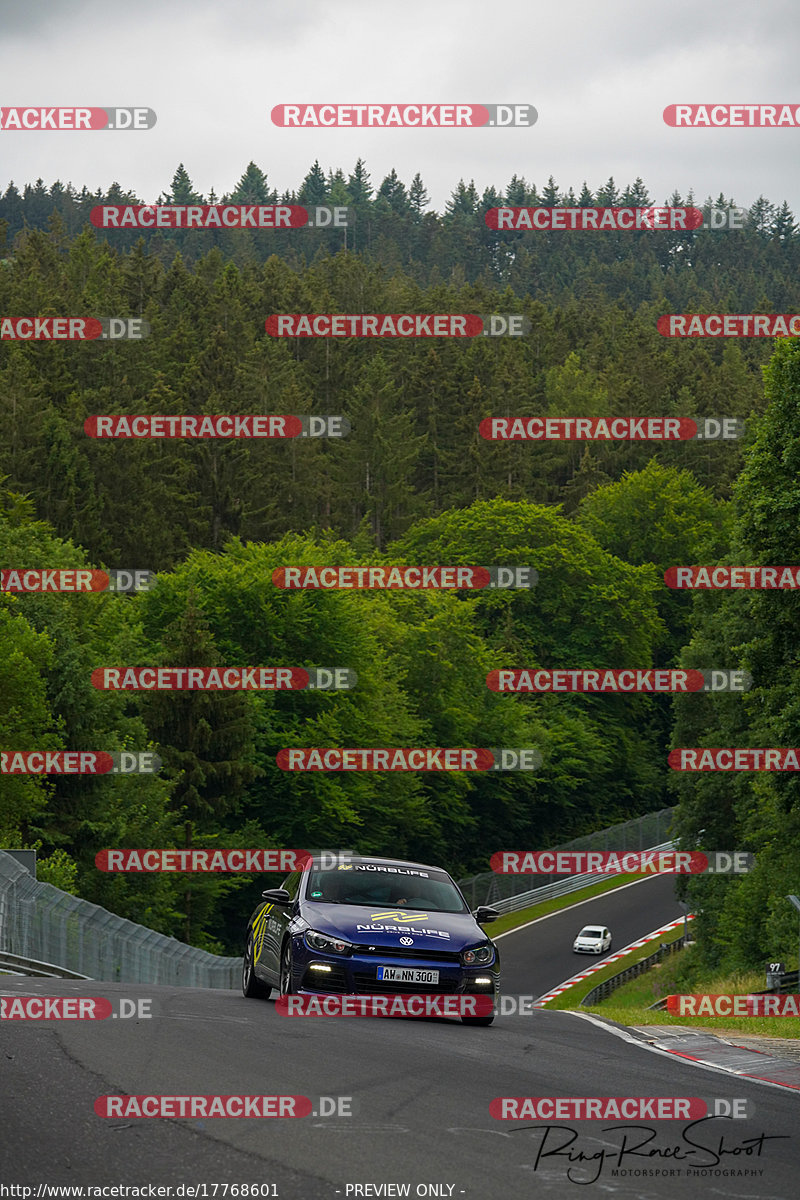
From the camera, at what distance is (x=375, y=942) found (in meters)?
14.0

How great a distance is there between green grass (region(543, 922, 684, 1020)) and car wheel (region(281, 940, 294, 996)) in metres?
33.0

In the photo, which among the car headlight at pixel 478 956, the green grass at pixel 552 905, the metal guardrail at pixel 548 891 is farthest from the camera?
the metal guardrail at pixel 548 891

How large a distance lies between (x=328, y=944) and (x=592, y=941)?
158ft

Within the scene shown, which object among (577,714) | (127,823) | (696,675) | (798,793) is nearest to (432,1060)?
(798,793)

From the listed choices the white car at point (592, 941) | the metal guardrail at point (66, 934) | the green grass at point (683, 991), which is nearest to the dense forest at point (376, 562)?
the green grass at point (683, 991)

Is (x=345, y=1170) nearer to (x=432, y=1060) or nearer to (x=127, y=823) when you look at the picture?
(x=432, y=1060)

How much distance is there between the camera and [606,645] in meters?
87.9

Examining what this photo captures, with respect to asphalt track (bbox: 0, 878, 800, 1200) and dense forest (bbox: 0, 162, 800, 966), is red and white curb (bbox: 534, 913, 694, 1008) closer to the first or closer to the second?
dense forest (bbox: 0, 162, 800, 966)

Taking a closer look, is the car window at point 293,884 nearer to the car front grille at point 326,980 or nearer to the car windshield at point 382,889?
the car windshield at point 382,889

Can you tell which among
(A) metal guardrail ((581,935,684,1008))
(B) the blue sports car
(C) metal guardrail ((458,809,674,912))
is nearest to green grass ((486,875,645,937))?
(C) metal guardrail ((458,809,674,912))

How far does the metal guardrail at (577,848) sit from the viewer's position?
70250mm

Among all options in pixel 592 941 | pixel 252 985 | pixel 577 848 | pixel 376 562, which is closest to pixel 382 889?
pixel 252 985

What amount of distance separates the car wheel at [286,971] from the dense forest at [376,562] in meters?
19.0

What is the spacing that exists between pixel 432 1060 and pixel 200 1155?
3.74 m
